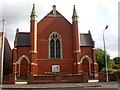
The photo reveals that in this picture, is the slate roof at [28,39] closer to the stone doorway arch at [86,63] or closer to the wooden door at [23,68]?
the stone doorway arch at [86,63]

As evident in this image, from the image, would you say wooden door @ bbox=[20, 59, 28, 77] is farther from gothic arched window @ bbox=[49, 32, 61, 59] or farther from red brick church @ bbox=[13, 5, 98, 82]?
gothic arched window @ bbox=[49, 32, 61, 59]

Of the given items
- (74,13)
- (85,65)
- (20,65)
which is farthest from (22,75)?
(74,13)

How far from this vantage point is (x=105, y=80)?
3662 centimetres

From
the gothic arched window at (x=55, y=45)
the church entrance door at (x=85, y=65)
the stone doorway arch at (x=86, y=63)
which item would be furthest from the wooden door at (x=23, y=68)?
the church entrance door at (x=85, y=65)

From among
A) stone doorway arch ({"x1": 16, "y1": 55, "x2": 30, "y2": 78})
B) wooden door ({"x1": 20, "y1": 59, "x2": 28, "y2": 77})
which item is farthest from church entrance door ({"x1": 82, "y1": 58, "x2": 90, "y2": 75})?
wooden door ({"x1": 20, "y1": 59, "x2": 28, "y2": 77})

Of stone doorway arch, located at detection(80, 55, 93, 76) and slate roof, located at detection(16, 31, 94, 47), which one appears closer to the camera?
stone doorway arch, located at detection(80, 55, 93, 76)

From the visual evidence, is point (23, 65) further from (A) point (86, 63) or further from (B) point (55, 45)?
(A) point (86, 63)

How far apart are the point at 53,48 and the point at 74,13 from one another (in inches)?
338

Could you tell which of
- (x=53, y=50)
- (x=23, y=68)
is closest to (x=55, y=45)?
(x=53, y=50)

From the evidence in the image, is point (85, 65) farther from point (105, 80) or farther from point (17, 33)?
point (17, 33)

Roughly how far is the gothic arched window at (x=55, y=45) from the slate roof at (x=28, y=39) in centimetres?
477

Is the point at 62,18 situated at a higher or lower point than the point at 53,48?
higher

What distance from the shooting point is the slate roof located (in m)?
48.8

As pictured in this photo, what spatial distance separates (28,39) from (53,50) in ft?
19.7
